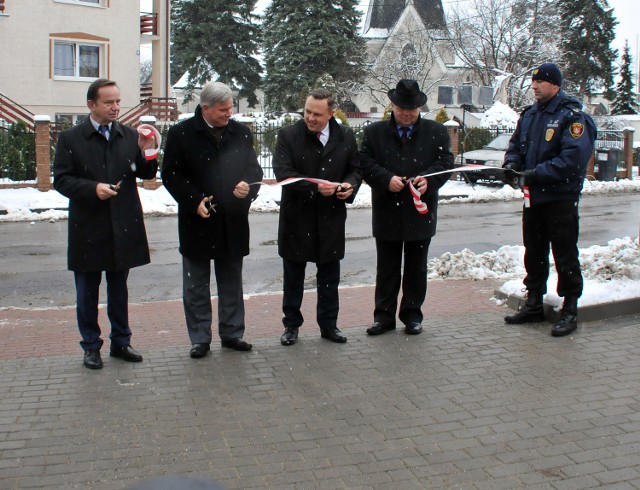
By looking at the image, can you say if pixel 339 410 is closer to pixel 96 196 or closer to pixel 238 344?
pixel 238 344

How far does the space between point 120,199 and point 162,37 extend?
103ft

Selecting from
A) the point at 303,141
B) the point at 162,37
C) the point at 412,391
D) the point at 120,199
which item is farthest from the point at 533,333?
the point at 162,37

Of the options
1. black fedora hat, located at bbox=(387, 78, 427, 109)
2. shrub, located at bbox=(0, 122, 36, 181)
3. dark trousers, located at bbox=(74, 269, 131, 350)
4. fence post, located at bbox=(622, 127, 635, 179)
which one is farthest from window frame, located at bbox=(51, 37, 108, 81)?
dark trousers, located at bbox=(74, 269, 131, 350)

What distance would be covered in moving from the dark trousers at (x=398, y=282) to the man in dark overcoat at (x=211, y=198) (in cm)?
127

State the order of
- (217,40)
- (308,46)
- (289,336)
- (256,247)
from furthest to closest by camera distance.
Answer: (217,40)
(308,46)
(256,247)
(289,336)

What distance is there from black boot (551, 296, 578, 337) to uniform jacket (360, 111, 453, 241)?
1296mm

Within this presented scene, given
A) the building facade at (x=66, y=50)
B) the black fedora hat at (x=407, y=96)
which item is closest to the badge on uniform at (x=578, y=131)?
the black fedora hat at (x=407, y=96)

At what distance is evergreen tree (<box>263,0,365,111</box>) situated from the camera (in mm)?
44844

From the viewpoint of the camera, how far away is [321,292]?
254 inches

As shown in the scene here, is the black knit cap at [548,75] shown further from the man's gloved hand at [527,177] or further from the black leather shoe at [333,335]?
the black leather shoe at [333,335]

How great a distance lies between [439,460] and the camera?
4.17 m

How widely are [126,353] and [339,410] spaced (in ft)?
6.11

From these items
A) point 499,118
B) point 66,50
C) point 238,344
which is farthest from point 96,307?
point 66,50

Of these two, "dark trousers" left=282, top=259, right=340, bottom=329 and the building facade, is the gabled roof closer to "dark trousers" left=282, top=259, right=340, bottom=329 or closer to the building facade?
the building facade
